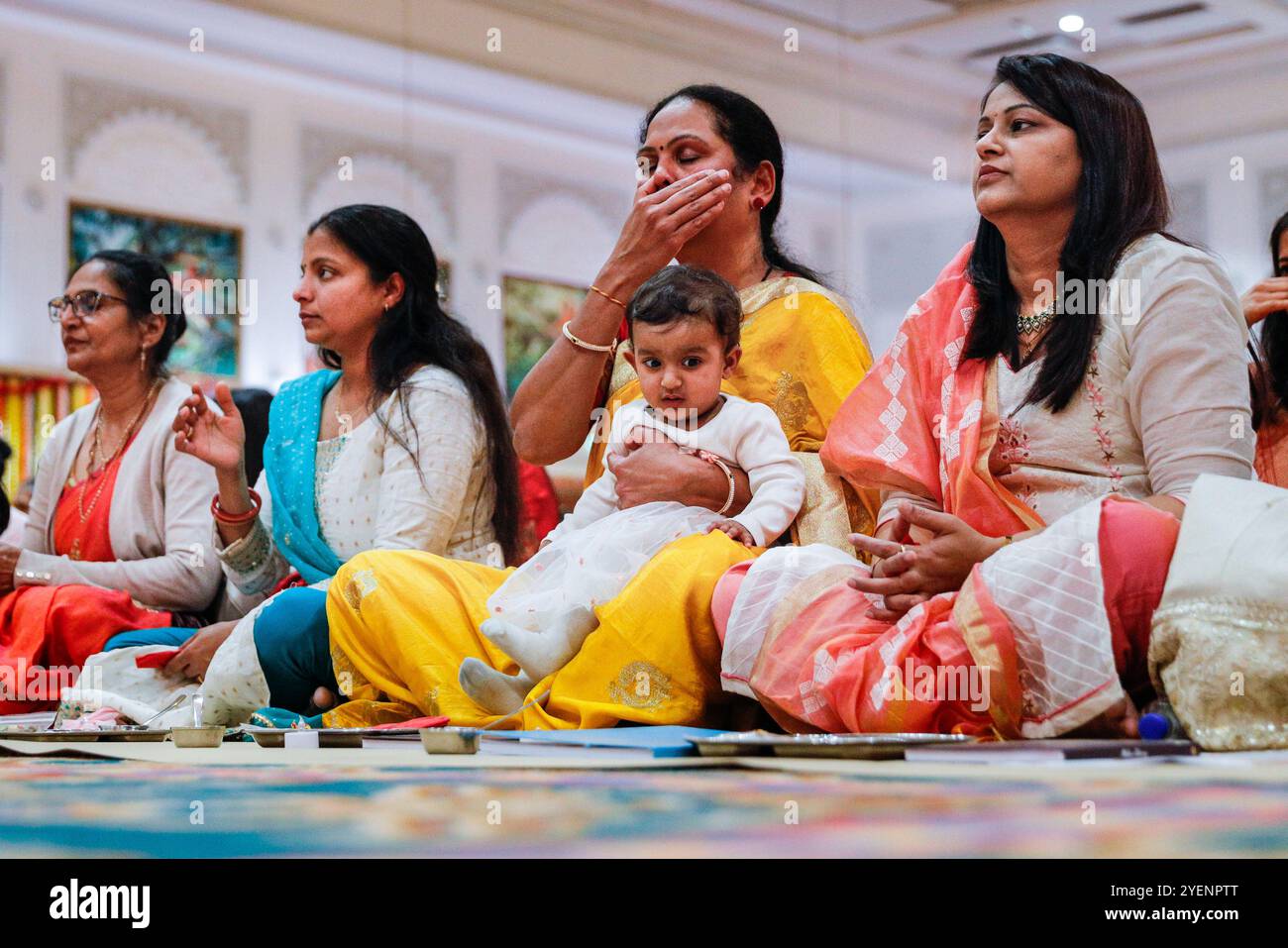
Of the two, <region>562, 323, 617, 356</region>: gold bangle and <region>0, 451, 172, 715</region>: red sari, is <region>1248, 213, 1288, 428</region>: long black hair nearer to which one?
<region>562, 323, 617, 356</region>: gold bangle

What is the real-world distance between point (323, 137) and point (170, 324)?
17.9 feet

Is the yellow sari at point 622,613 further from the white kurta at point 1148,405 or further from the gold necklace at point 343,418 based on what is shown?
the gold necklace at point 343,418

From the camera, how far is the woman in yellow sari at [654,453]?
231cm

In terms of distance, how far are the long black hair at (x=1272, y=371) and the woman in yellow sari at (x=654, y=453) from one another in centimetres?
95

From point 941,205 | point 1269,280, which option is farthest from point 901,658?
point 941,205

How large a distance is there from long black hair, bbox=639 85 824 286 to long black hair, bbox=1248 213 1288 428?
100 cm

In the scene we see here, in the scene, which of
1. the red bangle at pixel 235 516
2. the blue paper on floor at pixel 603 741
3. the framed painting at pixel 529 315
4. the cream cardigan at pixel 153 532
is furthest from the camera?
the framed painting at pixel 529 315

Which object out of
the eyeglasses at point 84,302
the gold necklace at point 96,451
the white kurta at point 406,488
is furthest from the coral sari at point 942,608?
the eyeglasses at point 84,302

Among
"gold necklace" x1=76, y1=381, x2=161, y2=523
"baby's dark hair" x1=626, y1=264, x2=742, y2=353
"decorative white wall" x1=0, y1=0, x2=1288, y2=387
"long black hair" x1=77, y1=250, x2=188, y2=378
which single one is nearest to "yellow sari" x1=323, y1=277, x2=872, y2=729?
"baby's dark hair" x1=626, y1=264, x2=742, y2=353

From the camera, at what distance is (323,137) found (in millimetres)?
9273

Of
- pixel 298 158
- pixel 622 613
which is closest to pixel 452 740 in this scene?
pixel 622 613

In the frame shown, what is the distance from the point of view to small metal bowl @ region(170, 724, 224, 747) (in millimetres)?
2293

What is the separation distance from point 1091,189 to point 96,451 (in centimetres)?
271
